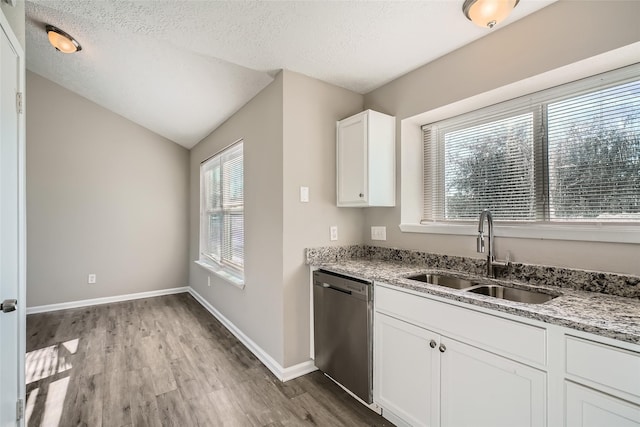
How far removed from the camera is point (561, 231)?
161 centimetres

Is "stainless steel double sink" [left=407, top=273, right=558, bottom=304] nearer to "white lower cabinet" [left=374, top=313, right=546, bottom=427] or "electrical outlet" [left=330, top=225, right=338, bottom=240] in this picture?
"white lower cabinet" [left=374, top=313, right=546, bottom=427]

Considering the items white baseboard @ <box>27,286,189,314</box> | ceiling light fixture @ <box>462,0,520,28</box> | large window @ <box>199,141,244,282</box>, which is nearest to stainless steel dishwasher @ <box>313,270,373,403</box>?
large window @ <box>199,141,244,282</box>

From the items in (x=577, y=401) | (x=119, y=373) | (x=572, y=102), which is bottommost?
(x=119, y=373)

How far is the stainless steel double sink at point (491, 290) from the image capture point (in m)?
1.59

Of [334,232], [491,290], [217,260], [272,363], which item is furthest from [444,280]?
[217,260]

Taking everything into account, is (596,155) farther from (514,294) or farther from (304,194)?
(304,194)

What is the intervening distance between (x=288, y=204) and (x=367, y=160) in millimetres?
683

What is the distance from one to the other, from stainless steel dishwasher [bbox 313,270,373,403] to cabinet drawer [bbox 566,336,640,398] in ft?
3.28

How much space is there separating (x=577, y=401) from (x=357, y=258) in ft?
5.55

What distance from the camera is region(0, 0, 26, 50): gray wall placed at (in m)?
1.41

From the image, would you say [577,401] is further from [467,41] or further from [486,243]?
[467,41]

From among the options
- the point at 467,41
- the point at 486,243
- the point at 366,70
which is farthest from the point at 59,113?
the point at 486,243

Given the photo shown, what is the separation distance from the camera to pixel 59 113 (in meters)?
3.97

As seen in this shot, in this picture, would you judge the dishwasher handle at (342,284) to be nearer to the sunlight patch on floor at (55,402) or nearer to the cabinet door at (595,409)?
the cabinet door at (595,409)
